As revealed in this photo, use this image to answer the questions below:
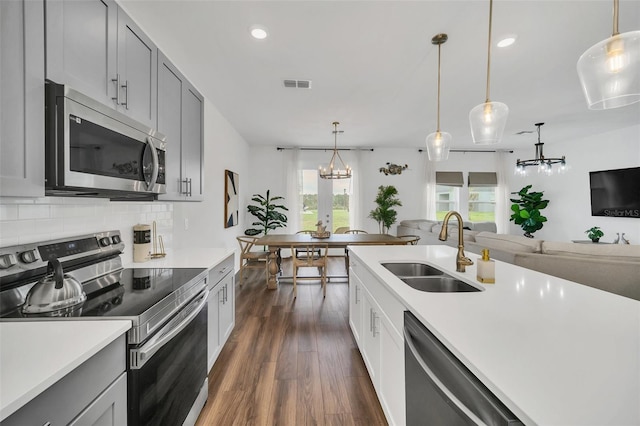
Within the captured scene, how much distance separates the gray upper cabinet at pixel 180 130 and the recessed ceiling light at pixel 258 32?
69 cm

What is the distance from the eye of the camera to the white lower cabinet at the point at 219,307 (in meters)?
2.03

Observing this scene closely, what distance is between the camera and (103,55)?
143 centimetres

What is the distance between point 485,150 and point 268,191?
5.68 meters

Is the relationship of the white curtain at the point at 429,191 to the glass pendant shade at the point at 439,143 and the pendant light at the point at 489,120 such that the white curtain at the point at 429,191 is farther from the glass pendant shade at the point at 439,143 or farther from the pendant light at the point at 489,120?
the pendant light at the point at 489,120

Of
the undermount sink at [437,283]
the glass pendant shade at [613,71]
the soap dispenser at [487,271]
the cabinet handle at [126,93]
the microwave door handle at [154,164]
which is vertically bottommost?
the undermount sink at [437,283]

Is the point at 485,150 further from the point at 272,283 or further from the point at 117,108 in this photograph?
the point at 117,108

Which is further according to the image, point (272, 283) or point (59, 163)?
point (272, 283)

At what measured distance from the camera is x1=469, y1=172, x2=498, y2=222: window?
7.26 meters

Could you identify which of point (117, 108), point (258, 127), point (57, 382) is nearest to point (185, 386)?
point (57, 382)

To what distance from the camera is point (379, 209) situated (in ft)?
22.1

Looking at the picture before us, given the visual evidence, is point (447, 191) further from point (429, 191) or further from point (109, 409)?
point (109, 409)

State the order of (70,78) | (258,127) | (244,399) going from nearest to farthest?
1. (70,78)
2. (244,399)
3. (258,127)

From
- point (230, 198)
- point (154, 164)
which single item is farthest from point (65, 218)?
point (230, 198)

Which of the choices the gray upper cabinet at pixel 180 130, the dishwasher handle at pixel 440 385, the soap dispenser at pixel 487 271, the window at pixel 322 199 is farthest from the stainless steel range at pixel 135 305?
the window at pixel 322 199
